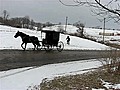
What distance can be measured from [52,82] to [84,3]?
12.7 feet

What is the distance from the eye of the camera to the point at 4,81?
33.4 ft

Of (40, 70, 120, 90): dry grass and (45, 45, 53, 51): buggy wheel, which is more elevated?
(40, 70, 120, 90): dry grass

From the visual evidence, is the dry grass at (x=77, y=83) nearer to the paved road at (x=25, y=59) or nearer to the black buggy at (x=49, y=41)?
the paved road at (x=25, y=59)

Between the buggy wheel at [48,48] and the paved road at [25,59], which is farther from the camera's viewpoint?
the buggy wheel at [48,48]

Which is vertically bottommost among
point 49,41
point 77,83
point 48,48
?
point 48,48

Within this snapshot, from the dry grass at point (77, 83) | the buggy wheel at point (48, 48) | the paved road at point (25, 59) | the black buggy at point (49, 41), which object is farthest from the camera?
the buggy wheel at point (48, 48)

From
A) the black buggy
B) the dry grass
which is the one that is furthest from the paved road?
the dry grass

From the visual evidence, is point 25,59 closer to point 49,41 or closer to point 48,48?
point 49,41

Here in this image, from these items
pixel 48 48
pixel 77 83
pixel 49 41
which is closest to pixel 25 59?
pixel 49 41

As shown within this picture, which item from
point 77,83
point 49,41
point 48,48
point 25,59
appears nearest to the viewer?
point 77,83

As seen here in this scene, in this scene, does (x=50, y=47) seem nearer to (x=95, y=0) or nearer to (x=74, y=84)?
(x=74, y=84)

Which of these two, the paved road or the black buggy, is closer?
the paved road

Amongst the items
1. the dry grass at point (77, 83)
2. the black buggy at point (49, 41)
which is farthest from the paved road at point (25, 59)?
the dry grass at point (77, 83)

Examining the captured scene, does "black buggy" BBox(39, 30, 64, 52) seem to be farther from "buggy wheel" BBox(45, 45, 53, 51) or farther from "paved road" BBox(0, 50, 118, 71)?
"paved road" BBox(0, 50, 118, 71)
